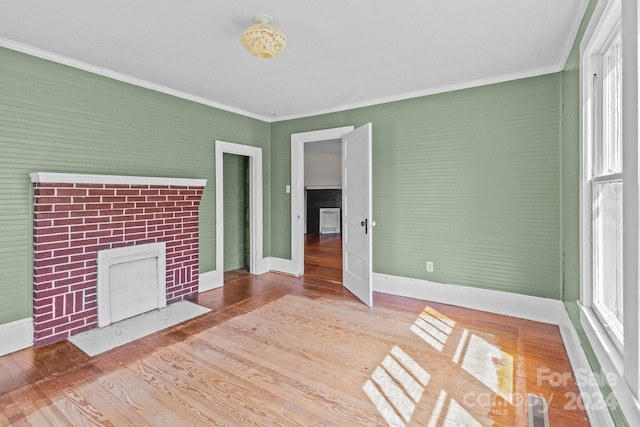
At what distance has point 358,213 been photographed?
3.86m

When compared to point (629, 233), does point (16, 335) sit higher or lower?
lower

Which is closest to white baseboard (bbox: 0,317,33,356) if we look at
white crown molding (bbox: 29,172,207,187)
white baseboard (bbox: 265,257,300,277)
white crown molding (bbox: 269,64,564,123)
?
white crown molding (bbox: 29,172,207,187)

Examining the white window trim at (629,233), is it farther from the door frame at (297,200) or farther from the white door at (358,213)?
the door frame at (297,200)

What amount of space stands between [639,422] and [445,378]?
1.19 meters

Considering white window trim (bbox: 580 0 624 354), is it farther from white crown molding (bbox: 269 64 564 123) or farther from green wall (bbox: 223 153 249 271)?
green wall (bbox: 223 153 249 271)

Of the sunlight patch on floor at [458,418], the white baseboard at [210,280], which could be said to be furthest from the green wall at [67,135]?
the sunlight patch on floor at [458,418]

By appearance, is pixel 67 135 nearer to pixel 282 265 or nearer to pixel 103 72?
pixel 103 72

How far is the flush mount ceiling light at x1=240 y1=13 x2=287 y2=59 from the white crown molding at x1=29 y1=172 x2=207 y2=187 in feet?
6.34

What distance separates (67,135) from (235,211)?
2.60 metres

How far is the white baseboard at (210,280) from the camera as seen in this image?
→ 4.09 metres

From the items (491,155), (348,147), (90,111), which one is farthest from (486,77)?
(90,111)

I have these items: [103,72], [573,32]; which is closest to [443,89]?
[573,32]

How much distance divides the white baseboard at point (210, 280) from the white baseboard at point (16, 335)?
1656 mm

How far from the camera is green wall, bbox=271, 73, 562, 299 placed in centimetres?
310
